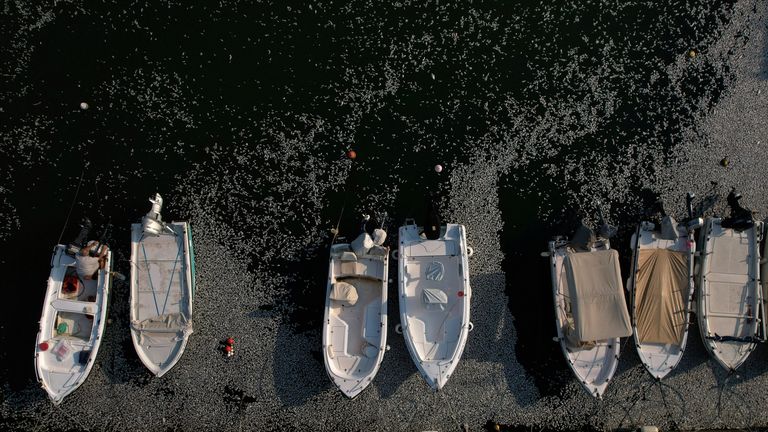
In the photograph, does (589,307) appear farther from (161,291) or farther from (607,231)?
(161,291)

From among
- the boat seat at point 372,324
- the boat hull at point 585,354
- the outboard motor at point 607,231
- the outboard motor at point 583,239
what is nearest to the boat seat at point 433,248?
the boat seat at point 372,324

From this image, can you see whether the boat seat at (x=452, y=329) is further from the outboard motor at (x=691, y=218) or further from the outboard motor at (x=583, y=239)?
the outboard motor at (x=691, y=218)

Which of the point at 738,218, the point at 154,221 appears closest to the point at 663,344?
the point at 738,218

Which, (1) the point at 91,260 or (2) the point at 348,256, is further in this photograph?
(2) the point at 348,256

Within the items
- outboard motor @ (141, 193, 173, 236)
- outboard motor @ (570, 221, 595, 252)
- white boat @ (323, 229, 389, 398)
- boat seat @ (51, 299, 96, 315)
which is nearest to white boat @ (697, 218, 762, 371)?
outboard motor @ (570, 221, 595, 252)

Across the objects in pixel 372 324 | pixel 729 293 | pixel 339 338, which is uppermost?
pixel 729 293

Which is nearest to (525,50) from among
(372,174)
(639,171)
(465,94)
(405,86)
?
(465,94)

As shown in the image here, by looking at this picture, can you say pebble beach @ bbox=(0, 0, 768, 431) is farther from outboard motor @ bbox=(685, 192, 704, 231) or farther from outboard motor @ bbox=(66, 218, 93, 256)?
outboard motor @ bbox=(66, 218, 93, 256)
